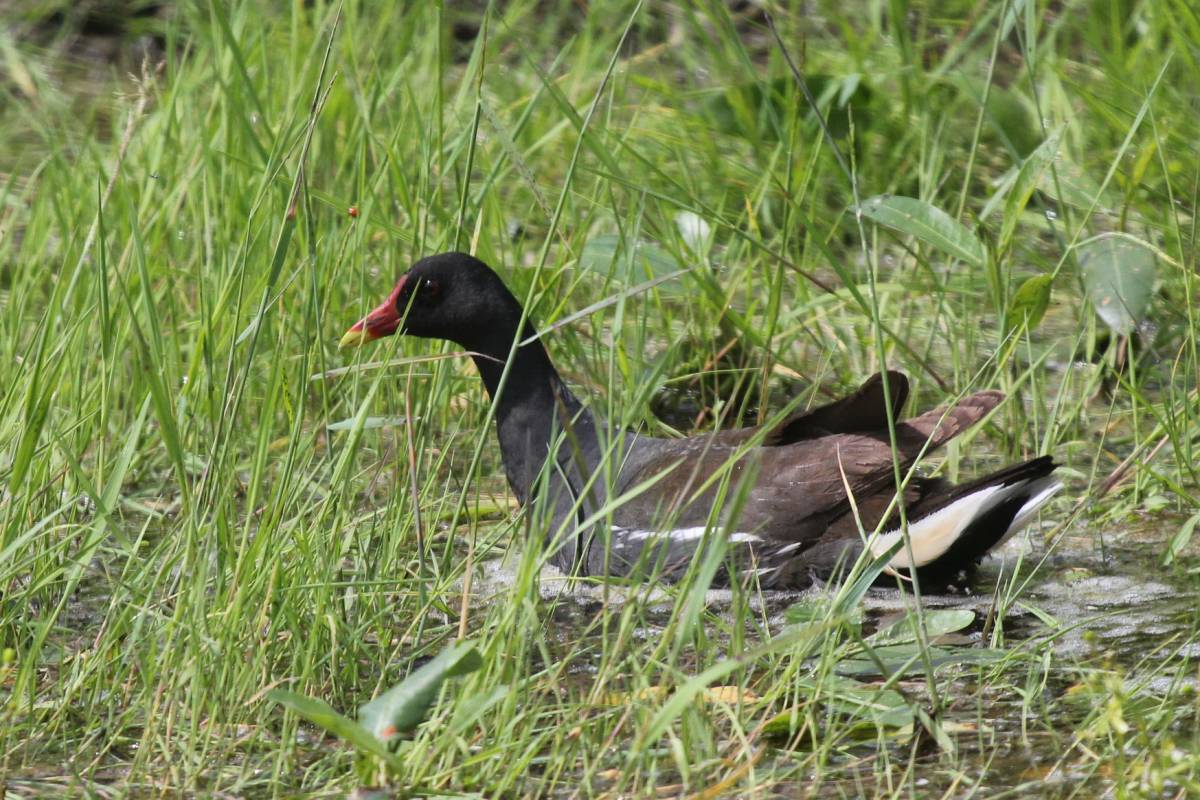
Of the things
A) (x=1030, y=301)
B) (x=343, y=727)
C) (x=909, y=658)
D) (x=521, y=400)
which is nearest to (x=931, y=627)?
Answer: (x=909, y=658)

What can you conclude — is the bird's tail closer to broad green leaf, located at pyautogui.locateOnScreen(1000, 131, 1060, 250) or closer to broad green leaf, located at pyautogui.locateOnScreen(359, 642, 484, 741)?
broad green leaf, located at pyautogui.locateOnScreen(1000, 131, 1060, 250)

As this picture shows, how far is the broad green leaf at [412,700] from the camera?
7.11 ft

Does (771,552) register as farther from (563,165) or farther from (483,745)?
(563,165)

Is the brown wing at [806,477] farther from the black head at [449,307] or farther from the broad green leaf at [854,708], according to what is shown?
the broad green leaf at [854,708]

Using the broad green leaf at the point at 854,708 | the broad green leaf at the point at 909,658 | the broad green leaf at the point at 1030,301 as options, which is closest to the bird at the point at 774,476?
the broad green leaf at the point at 1030,301

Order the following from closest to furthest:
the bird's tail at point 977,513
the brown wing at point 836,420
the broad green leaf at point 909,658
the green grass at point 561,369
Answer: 1. the green grass at point 561,369
2. the broad green leaf at point 909,658
3. the bird's tail at point 977,513
4. the brown wing at point 836,420

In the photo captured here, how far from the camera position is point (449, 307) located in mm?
3684

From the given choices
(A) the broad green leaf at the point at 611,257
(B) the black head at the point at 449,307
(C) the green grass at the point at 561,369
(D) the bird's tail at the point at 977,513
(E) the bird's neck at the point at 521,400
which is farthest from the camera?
(A) the broad green leaf at the point at 611,257

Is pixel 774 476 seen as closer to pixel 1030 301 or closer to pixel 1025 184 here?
pixel 1030 301

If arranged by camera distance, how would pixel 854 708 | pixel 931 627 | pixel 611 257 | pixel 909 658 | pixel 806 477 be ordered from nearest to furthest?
pixel 854 708, pixel 909 658, pixel 931 627, pixel 806 477, pixel 611 257

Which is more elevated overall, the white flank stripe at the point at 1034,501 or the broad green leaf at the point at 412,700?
the broad green leaf at the point at 412,700

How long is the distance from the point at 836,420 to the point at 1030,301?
1.53 feet

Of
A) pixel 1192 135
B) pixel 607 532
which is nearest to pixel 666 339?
pixel 1192 135

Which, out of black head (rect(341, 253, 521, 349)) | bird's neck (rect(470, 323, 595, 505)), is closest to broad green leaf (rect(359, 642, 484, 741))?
black head (rect(341, 253, 521, 349))
